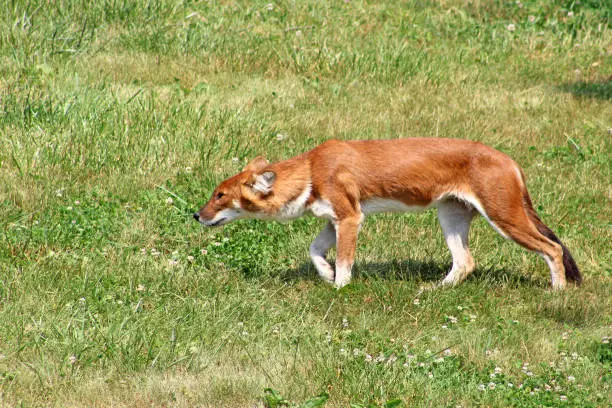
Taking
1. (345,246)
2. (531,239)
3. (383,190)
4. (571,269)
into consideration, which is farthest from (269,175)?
(571,269)

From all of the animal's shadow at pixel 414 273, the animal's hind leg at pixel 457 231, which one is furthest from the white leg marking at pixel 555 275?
the animal's hind leg at pixel 457 231

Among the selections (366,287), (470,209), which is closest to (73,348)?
(366,287)

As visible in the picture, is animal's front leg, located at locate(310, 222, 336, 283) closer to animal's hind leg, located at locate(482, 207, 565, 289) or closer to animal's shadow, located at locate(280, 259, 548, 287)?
animal's shadow, located at locate(280, 259, 548, 287)

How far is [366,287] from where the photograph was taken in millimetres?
7488

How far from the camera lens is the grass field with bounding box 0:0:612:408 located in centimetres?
600

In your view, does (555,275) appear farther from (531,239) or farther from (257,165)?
(257,165)

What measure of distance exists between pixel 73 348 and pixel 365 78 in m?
7.30

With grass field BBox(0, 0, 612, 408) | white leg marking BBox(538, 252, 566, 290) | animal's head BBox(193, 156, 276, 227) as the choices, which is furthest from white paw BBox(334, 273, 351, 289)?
white leg marking BBox(538, 252, 566, 290)

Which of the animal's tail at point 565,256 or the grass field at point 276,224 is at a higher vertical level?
the animal's tail at point 565,256

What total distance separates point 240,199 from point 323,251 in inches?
33.2

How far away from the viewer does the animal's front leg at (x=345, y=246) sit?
7.46 m

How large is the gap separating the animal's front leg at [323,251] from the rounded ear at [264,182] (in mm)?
637

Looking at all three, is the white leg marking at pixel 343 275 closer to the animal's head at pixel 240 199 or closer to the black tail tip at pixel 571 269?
the animal's head at pixel 240 199

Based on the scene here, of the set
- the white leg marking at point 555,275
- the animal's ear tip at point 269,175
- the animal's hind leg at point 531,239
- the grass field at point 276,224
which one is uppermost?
the animal's ear tip at point 269,175
